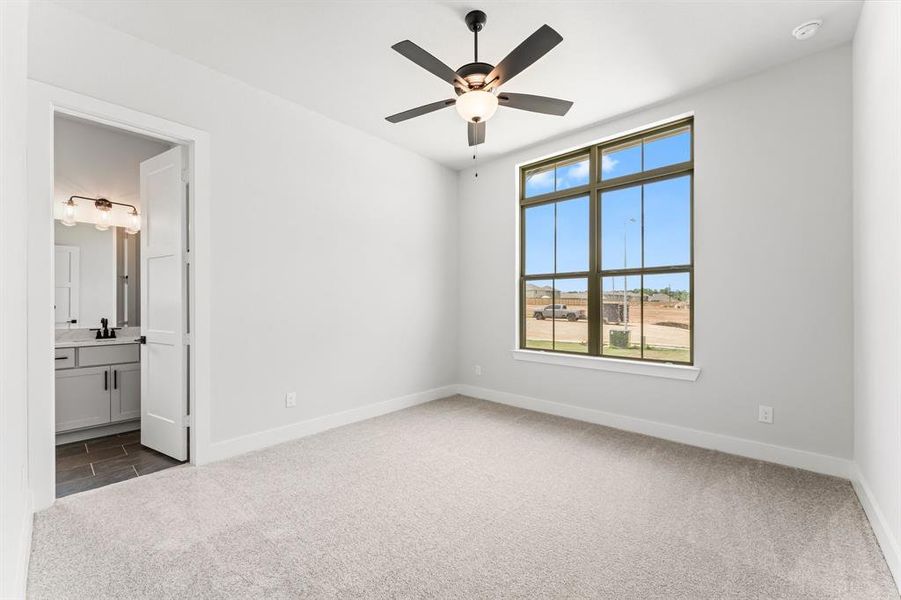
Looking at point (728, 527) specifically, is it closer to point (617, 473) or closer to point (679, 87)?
point (617, 473)

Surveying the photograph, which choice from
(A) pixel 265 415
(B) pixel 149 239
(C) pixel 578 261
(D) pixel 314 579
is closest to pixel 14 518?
(D) pixel 314 579

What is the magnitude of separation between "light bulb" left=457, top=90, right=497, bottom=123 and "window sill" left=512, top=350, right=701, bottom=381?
8.58ft

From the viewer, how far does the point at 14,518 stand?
1.66 m

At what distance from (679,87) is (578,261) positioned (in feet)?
5.70

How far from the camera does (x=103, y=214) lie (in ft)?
14.1

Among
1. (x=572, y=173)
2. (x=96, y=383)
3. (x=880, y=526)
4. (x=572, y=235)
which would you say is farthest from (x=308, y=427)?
(x=880, y=526)

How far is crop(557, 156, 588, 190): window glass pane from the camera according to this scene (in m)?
4.41

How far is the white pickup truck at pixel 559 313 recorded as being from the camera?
4.45m

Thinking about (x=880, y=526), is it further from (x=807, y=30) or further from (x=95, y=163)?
(x=95, y=163)

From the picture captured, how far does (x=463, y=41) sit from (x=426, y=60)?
2.27 feet

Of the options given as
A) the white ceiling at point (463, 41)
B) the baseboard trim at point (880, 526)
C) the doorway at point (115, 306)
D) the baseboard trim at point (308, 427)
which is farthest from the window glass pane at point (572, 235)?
the doorway at point (115, 306)

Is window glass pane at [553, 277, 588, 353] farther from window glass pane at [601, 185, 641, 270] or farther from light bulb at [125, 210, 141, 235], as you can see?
light bulb at [125, 210, 141, 235]

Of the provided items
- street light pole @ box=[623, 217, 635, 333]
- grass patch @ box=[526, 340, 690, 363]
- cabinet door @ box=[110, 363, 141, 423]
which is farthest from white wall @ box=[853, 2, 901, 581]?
cabinet door @ box=[110, 363, 141, 423]

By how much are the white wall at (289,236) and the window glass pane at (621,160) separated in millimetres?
1974
